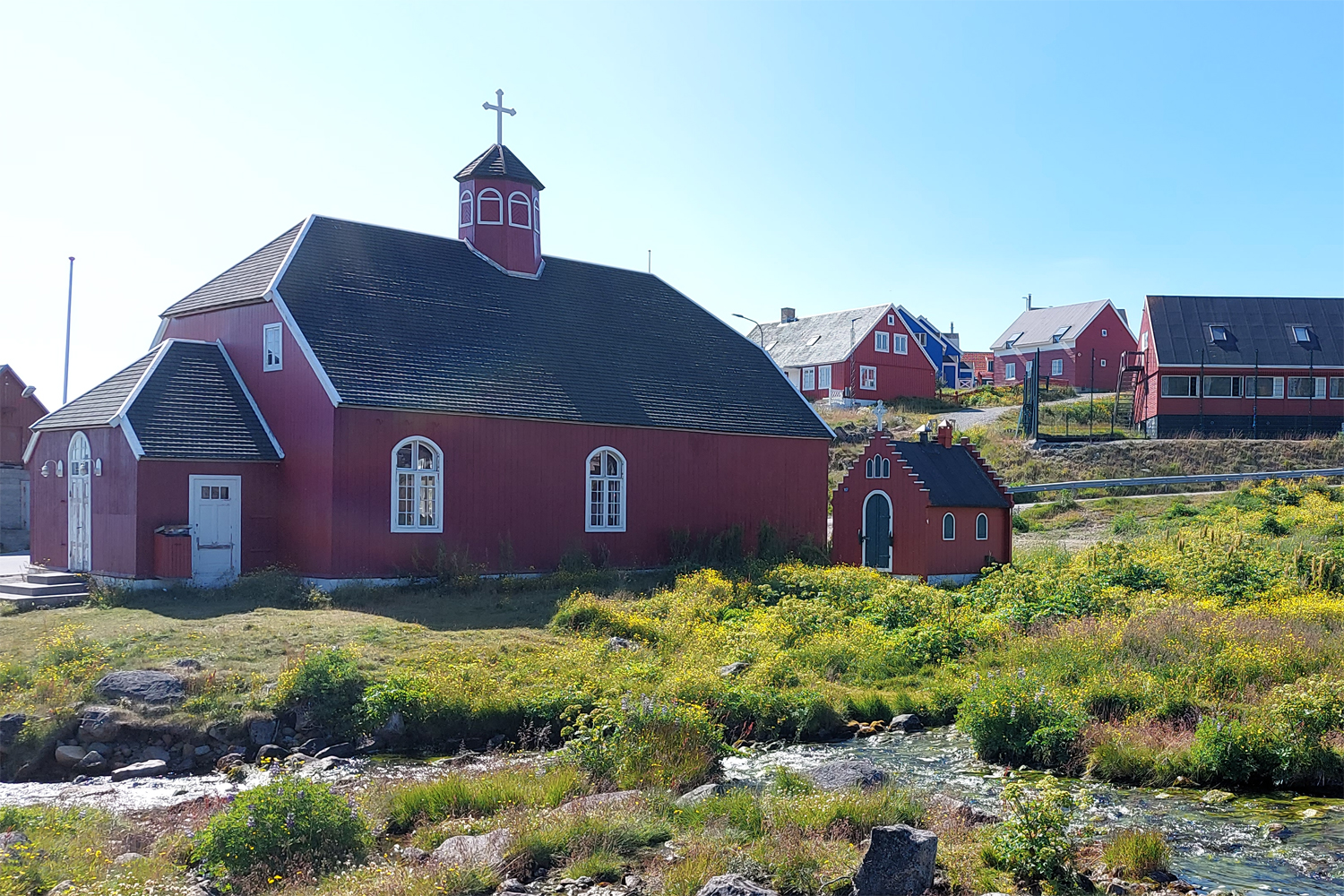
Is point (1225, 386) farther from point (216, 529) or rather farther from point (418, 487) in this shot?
point (216, 529)

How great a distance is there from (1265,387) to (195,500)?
44525 millimetres

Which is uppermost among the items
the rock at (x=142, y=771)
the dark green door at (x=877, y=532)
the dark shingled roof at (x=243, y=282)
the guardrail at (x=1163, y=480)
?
the dark shingled roof at (x=243, y=282)

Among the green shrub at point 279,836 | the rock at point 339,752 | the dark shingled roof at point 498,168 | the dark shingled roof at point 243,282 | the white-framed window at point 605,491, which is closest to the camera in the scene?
the green shrub at point 279,836

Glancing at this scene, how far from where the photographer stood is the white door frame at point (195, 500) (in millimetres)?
21766

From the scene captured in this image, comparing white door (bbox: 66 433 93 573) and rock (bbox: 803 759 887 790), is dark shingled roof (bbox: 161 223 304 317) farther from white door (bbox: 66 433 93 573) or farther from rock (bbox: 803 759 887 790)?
rock (bbox: 803 759 887 790)

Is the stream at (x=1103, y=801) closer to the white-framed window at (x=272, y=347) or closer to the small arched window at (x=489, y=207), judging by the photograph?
the white-framed window at (x=272, y=347)

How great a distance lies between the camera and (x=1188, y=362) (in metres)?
48.2

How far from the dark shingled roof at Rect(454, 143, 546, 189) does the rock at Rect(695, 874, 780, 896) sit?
2254 centimetres

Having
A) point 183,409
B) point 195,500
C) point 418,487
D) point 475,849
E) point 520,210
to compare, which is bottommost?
point 475,849

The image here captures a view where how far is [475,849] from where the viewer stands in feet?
31.5

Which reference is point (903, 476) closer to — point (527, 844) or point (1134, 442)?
point (527, 844)

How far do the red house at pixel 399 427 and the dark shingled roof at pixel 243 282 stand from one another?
84 mm

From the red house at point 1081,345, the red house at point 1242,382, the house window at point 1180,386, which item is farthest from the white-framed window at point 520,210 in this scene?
the red house at point 1081,345

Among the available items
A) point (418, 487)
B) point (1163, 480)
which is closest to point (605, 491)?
point (418, 487)
